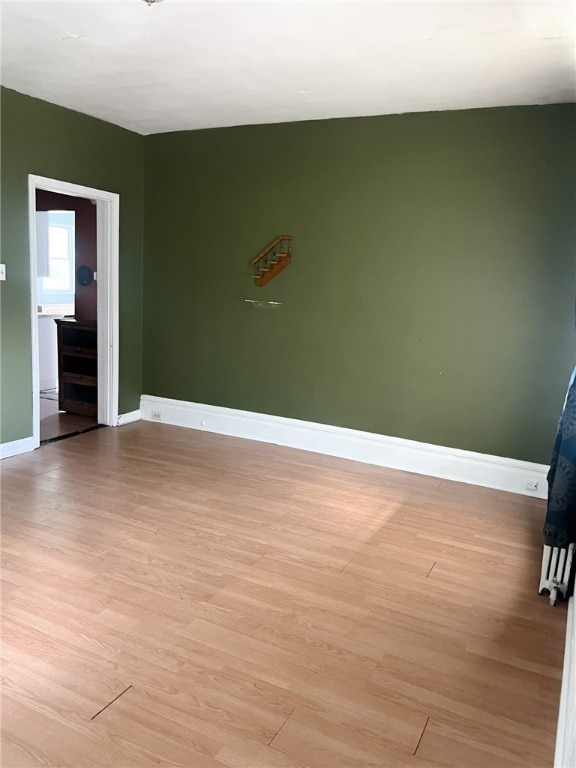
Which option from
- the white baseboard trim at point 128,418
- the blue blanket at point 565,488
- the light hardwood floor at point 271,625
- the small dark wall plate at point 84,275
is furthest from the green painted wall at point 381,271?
the blue blanket at point 565,488

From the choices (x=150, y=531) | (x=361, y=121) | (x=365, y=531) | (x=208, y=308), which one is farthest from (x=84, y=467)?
(x=361, y=121)

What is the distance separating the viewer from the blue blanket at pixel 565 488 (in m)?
2.56

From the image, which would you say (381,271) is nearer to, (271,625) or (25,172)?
(25,172)

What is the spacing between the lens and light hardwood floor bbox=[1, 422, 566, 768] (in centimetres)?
192

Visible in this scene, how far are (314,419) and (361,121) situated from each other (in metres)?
2.33

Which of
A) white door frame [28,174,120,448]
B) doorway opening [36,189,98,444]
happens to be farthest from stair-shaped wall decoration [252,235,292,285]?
doorway opening [36,189,98,444]

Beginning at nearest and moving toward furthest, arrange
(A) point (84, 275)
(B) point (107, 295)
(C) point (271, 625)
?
(C) point (271, 625)
(B) point (107, 295)
(A) point (84, 275)

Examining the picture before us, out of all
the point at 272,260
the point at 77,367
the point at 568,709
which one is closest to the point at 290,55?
the point at 272,260

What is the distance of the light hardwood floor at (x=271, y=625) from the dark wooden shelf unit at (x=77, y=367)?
66.4 inches

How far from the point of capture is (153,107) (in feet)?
14.6

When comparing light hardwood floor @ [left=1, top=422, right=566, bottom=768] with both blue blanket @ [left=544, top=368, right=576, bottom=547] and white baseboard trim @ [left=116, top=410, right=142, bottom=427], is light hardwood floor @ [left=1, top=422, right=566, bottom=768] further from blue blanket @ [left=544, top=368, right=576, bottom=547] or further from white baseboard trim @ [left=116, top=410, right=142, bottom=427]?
white baseboard trim @ [left=116, top=410, right=142, bottom=427]

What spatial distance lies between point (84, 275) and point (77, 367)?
35.6 inches

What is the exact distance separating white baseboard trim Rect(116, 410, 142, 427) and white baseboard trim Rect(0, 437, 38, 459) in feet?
3.08

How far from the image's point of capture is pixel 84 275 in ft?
19.1
